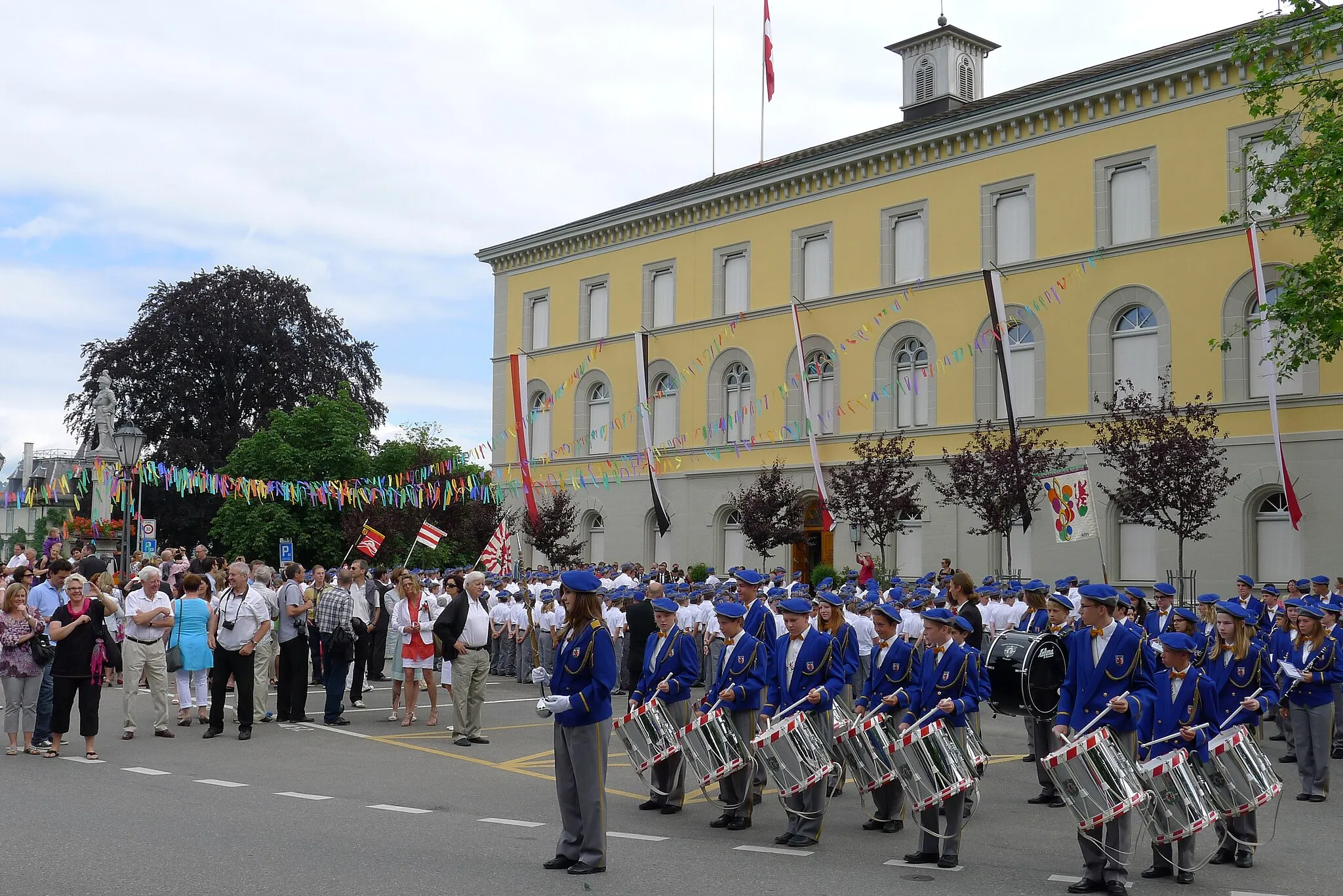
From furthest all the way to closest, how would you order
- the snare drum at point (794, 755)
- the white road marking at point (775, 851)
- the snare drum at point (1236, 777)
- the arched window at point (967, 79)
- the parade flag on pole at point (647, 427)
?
1. the arched window at point (967, 79)
2. the parade flag on pole at point (647, 427)
3. the snare drum at point (794, 755)
4. the white road marking at point (775, 851)
5. the snare drum at point (1236, 777)

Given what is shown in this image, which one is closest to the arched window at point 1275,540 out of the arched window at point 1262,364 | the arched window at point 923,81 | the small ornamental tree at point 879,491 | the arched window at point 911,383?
the arched window at point 1262,364

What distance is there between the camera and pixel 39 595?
15.5m

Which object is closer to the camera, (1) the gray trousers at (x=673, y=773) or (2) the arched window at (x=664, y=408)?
(1) the gray trousers at (x=673, y=773)

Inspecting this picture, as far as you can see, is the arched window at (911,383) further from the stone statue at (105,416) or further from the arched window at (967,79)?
the stone statue at (105,416)

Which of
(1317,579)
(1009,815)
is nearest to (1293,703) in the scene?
(1009,815)

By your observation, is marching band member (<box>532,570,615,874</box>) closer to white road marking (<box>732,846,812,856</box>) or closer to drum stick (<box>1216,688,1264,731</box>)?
white road marking (<box>732,846,812,856</box>)

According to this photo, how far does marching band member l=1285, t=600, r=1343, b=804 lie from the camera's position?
Result: 1241cm

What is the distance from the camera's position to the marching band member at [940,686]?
953cm

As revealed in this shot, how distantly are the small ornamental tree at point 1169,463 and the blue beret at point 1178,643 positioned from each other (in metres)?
18.1

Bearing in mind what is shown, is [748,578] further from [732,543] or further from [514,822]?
[732,543]

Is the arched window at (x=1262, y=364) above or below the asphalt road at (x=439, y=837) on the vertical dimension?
above

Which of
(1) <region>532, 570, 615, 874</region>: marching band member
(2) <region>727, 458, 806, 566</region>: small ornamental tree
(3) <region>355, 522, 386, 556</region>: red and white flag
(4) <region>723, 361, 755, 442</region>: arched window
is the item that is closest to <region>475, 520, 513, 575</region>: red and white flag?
(3) <region>355, 522, 386, 556</region>: red and white flag

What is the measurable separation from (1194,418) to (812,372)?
42.2 ft

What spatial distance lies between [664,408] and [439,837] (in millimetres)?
34290
